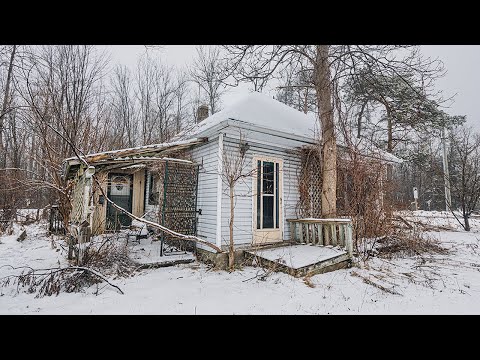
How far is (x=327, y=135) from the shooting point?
22.9 ft

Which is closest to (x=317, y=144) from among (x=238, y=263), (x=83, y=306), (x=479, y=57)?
(x=238, y=263)

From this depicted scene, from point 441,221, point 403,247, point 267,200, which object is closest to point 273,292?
point 267,200

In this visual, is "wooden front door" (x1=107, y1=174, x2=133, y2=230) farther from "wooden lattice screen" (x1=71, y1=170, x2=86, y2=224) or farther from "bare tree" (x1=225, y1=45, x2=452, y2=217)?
"bare tree" (x1=225, y1=45, x2=452, y2=217)

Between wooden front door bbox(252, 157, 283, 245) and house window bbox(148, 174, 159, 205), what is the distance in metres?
5.42

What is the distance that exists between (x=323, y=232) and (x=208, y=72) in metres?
15.0

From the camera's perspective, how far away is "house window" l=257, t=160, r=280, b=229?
6.92 meters

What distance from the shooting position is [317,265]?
5.18 meters

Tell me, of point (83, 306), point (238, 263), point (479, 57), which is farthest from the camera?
point (238, 263)

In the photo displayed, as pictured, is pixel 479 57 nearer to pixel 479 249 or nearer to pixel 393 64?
pixel 393 64

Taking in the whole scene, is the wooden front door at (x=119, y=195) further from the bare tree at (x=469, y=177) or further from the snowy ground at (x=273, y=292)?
the bare tree at (x=469, y=177)

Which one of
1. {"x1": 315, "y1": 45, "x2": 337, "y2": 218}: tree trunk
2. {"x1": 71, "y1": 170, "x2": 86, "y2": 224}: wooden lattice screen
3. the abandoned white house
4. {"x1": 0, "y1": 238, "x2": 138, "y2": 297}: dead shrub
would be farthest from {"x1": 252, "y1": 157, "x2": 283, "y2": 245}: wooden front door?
{"x1": 71, "y1": 170, "x2": 86, "y2": 224}: wooden lattice screen

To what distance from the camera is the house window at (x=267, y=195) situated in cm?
692

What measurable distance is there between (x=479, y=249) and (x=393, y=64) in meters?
6.35

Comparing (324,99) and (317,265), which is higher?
(324,99)
